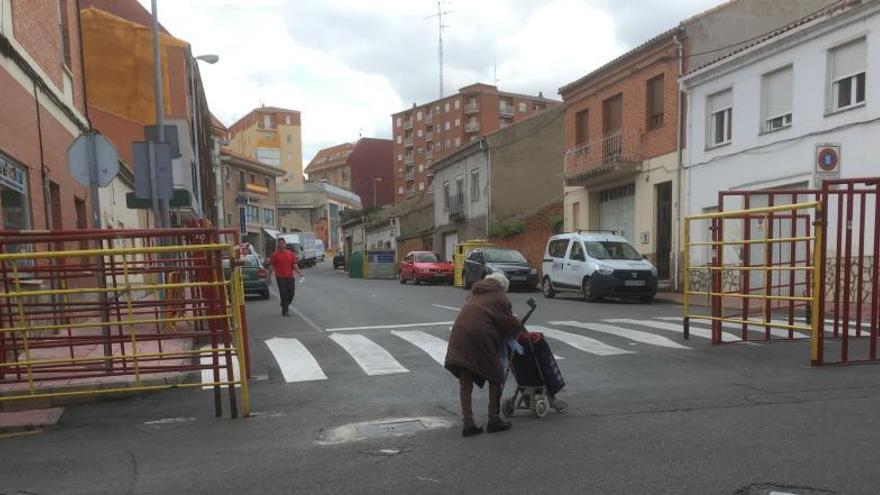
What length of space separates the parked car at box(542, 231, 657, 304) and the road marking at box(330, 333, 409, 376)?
314 inches

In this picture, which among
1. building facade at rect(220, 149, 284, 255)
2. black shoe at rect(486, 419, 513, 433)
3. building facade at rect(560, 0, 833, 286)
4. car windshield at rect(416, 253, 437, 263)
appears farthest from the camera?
building facade at rect(220, 149, 284, 255)

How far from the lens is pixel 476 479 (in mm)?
4211

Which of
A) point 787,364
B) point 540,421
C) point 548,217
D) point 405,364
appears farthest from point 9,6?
point 548,217

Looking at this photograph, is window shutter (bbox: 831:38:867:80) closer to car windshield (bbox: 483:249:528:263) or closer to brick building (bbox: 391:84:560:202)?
car windshield (bbox: 483:249:528:263)

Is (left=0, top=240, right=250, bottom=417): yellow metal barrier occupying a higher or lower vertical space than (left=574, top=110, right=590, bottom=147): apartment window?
lower

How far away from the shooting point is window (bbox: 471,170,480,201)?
3581cm

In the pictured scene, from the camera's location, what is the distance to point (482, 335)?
5258mm

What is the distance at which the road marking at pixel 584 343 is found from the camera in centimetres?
886

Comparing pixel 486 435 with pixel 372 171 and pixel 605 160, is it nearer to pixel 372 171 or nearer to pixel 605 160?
pixel 605 160

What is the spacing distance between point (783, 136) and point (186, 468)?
16.1 meters

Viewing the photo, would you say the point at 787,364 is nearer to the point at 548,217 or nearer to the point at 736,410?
the point at 736,410

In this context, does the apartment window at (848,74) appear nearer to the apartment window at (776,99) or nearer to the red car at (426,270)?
the apartment window at (776,99)

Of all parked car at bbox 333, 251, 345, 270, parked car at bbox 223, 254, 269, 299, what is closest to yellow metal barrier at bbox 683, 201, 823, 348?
parked car at bbox 223, 254, 269, 299

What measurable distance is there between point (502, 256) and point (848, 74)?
1187 centimetres
